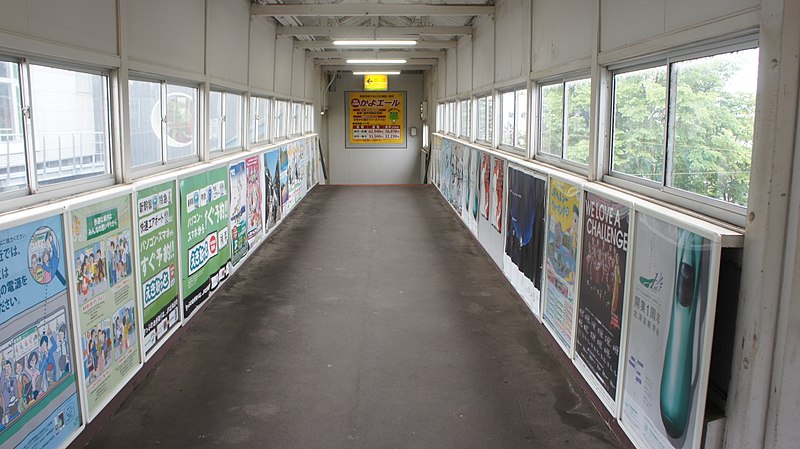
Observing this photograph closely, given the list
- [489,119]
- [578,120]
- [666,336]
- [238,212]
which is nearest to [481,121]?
[489,119]

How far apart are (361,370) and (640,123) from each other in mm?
2476

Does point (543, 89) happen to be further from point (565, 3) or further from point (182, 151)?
point (182, 151)

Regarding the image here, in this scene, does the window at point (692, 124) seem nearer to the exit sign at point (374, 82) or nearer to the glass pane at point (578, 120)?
the glass pane at point (578, 120)

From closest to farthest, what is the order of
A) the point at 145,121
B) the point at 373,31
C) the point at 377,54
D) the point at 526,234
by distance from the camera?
the point at 145,121 < the point at 526,234 < the point at 373,31 < the point at 377,54

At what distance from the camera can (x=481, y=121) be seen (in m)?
10.0

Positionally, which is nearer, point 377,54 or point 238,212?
point 238,212

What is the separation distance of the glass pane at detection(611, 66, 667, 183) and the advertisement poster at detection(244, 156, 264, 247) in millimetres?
4502

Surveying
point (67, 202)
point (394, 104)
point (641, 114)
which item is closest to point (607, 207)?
point (641, 114)

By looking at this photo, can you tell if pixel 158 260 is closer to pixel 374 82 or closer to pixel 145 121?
pixel 145 121

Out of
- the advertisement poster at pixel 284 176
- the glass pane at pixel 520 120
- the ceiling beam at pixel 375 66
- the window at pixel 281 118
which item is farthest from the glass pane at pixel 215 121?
the ceiling beam at pixel 375 66

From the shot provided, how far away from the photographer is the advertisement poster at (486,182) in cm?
782

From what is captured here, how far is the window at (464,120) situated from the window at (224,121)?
4014mm

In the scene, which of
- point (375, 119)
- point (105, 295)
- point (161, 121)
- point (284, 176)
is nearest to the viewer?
point (105, 295)

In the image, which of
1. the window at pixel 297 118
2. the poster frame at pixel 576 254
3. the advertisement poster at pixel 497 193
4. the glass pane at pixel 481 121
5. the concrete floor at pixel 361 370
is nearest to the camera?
the concrete floor at pixel 361 370
